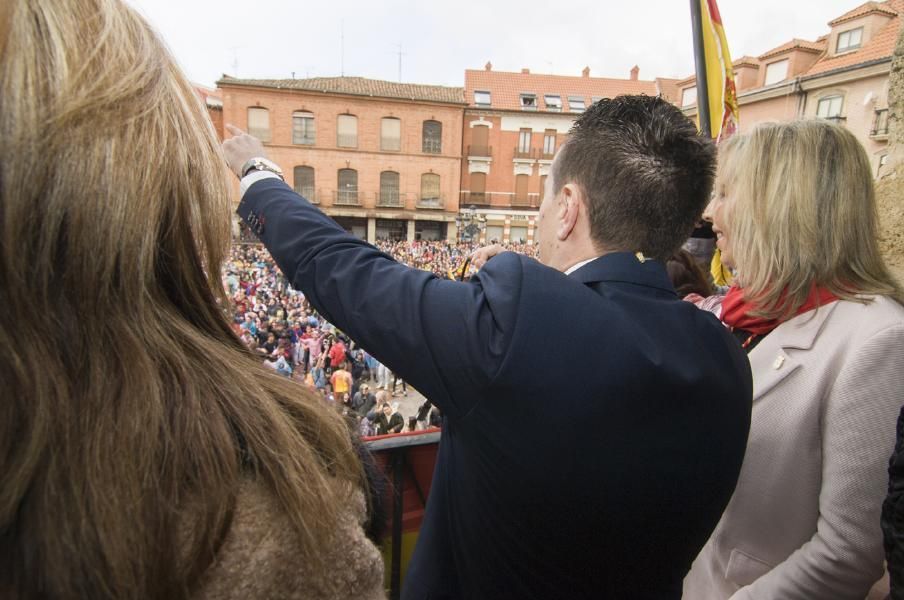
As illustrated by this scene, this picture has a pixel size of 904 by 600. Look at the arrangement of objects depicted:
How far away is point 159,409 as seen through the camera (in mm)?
594

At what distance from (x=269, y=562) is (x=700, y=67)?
3.09 m

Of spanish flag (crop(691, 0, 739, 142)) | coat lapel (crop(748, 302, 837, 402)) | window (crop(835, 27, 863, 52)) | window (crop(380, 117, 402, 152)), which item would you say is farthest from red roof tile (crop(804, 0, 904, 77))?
coat lapel (crop(748, 302, 837, 402))

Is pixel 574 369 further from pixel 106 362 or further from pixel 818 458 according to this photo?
pixel 818 458

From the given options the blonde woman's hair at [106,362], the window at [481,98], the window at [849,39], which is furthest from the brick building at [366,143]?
the blonde woman's hair at [106,362]

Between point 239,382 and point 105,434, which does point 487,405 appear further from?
point 105,434

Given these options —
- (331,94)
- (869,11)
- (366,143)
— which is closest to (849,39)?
(869,11)

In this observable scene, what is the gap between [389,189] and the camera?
2958 centimetres

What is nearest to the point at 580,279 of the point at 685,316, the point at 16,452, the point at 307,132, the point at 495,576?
the point at 685,316

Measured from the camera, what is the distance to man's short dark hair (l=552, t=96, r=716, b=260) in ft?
3.64

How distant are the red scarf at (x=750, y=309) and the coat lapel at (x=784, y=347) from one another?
0.07ft

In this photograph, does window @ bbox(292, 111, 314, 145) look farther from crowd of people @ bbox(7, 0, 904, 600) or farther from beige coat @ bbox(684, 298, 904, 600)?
beige coat @ bbox(684, 298, 904, 600)

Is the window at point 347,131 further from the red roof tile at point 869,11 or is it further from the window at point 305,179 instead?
the red roof tile at point 869,11

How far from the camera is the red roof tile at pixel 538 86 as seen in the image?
31.8 metres

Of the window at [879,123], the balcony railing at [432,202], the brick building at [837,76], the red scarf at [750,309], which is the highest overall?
the brick building at [837,76]
